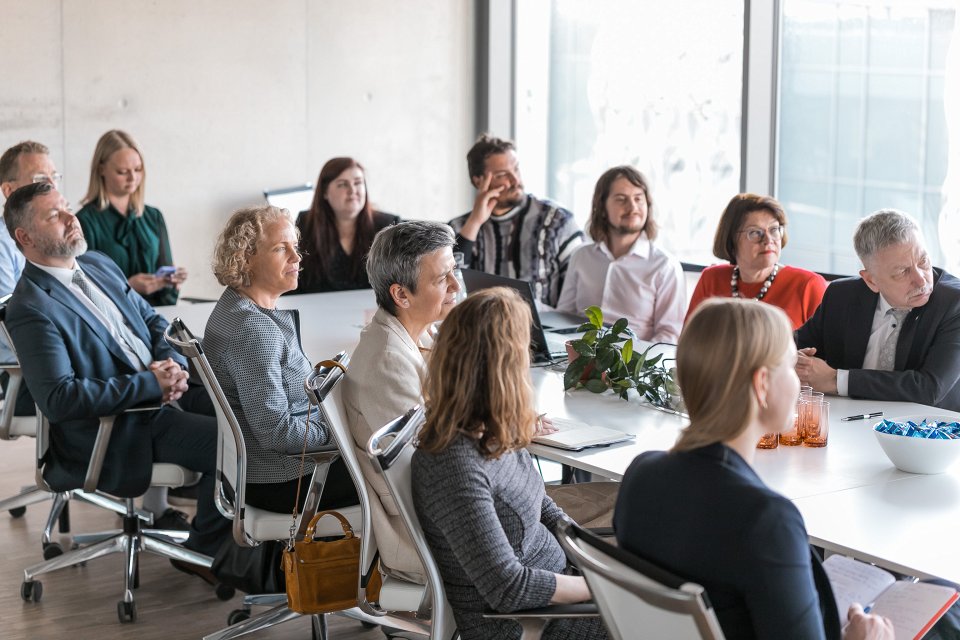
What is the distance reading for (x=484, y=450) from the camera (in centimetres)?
216

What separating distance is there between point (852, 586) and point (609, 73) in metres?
5.82

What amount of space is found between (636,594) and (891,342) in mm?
2010

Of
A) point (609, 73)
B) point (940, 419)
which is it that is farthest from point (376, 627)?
point (609, 73)

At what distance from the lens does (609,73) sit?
757 cm

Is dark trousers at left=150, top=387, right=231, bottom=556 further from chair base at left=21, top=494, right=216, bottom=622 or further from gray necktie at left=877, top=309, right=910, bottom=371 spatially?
gray necktie at left=877, top=309, right=910, bottom=371

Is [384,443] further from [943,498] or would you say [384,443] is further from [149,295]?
[149,295]

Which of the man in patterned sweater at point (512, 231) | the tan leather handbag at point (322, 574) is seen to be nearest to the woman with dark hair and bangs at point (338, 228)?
the man in patterned sweater at point (512, 231)

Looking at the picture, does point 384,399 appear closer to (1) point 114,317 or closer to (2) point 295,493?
(2) point 295,493

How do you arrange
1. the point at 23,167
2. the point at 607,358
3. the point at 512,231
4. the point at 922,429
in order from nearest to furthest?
1. the point at 922,429
2. the point at 607,358
3. the point at 23,167
4. the point at 512,231

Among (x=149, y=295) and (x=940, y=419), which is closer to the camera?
(x=940, y=419)

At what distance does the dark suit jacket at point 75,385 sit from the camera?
348 cm

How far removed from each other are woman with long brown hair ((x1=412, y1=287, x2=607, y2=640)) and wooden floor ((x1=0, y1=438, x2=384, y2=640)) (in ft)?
4.84

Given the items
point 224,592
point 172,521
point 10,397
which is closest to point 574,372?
point 224,592

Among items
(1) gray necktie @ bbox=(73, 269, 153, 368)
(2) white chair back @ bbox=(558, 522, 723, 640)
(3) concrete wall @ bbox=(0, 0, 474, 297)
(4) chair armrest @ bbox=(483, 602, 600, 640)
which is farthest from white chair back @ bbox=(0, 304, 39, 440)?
(3) concrete wall @ bbox=(0, 0, 474, 297)
